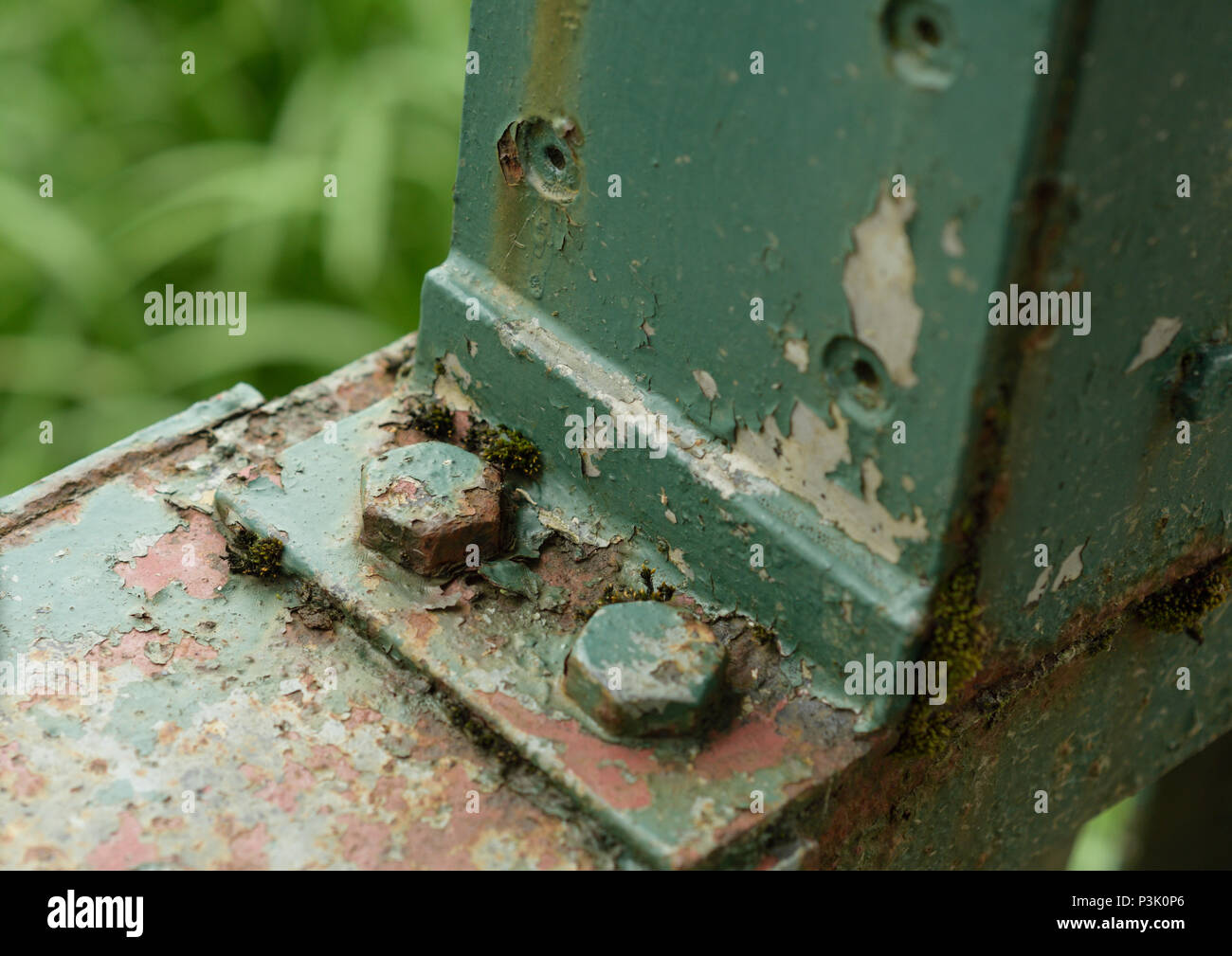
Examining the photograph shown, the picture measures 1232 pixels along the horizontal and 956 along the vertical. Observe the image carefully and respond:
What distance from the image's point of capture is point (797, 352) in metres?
1.49

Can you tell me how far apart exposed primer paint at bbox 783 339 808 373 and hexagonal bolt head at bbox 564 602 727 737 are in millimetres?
334

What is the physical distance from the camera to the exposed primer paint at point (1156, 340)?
1.45 meters

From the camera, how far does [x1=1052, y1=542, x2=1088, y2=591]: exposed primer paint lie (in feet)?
5.23

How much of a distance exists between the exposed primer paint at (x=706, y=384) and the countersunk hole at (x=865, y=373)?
0.22 m

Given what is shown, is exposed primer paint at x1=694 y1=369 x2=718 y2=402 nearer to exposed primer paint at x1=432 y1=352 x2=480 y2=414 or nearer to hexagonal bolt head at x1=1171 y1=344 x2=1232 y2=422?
exposed primer paint at x1=432 y1=352 x2=480 y2=414

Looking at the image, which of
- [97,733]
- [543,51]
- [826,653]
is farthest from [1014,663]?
[97,733]

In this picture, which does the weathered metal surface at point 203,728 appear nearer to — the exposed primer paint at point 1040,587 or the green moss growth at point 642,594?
the green moss growth at point 642,594

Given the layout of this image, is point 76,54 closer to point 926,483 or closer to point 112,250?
point 112,250

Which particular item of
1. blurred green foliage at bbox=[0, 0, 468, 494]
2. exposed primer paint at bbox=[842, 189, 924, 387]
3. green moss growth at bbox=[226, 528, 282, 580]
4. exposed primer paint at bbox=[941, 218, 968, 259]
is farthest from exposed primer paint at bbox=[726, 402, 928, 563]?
blurred green foliage at bbox=[0, 0, 468, 494]

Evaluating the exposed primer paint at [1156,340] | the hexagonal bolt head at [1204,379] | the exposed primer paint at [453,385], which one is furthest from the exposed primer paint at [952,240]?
the exposed primer paint at [453,385]

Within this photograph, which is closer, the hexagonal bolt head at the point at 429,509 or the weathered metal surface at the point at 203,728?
the weathered metal surface at the point at 203,728

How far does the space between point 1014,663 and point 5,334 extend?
272cm

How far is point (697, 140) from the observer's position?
148cm

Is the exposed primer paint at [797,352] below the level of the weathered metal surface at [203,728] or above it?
above
